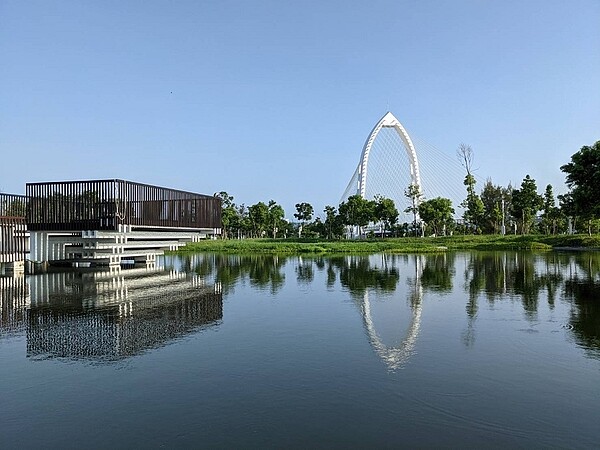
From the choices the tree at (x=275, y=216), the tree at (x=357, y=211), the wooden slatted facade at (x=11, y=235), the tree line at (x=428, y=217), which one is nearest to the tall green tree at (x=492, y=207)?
the tree line at (x=428, y=217)

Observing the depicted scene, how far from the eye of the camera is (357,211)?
59.4m

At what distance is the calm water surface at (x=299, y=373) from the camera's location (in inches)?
166

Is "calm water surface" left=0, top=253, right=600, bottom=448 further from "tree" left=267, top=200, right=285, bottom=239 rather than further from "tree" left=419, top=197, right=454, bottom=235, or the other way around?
"tree" left=267, top=200, right=285, bottom=239

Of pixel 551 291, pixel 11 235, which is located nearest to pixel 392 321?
pixel 551 291

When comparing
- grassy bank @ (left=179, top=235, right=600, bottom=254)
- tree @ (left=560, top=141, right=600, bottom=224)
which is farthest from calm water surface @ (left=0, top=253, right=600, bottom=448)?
grassy bank @ (left=179, top=235, right=600, bottom=254)

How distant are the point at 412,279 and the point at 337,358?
11455mm

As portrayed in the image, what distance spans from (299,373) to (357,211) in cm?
5410

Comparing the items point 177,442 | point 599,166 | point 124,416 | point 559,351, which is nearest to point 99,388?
point 124,416

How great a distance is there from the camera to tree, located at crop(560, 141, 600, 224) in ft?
53.0

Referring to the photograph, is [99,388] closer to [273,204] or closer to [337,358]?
[337,358]

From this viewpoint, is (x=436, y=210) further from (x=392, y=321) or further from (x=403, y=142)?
(x=392, y=321)

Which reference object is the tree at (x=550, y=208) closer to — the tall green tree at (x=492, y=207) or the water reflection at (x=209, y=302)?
the tall green tree at (x=492, y=207)

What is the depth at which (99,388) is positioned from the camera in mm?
5344

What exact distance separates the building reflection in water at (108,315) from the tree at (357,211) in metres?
44.1
